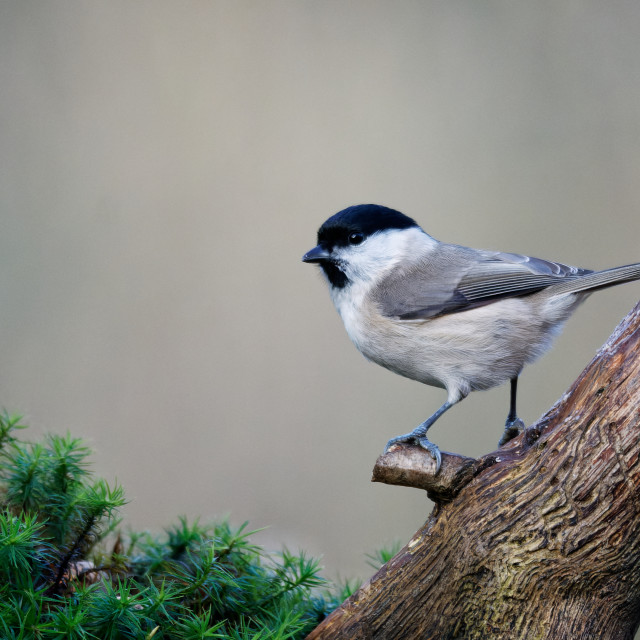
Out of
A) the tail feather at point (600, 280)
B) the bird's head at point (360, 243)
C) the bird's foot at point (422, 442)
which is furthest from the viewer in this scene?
the bird's head at point (360, 243)

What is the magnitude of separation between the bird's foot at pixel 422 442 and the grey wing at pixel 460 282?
0.30 metres

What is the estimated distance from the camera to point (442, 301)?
62.4 inches

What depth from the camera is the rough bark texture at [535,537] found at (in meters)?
1.12

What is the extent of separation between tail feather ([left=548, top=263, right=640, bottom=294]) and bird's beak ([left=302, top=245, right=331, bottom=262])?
0.53 metres

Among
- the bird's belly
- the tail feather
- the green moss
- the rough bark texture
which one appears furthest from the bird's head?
the green moss

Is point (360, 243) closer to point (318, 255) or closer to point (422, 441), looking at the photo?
point (318, 255)

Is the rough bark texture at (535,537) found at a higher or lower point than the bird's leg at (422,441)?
lower

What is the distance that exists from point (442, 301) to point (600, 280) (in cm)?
34

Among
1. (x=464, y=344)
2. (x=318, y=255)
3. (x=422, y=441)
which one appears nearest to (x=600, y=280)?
(x=464, y=344)

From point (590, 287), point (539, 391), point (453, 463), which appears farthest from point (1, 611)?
point (539, 391)

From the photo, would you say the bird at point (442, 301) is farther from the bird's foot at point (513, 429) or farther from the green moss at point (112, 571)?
the green moss at point (112, 571)

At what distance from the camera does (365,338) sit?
1.57 m

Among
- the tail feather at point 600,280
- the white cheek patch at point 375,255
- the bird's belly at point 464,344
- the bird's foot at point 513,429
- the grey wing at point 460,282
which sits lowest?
the bird's foot at point 513,429

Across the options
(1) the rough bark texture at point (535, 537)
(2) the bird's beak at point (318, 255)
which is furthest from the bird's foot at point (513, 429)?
(2) the bird's beak at point (318, 255)
